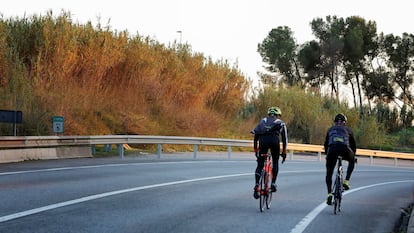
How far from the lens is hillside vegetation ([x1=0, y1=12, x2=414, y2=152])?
984 inches

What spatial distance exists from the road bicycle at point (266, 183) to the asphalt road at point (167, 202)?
0.67ft

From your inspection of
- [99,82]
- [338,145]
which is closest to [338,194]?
[338,145]

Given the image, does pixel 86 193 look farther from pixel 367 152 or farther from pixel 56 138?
pixel 367 152

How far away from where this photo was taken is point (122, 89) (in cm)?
3148

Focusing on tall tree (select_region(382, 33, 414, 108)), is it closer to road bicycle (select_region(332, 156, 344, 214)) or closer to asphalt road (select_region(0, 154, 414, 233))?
asphalt road (select_region(0, 154, 414, 233))

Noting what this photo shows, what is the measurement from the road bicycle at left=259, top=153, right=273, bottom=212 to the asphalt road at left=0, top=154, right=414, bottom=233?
0.67 feet

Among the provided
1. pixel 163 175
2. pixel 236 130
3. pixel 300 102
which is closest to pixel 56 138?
pixel 163 175

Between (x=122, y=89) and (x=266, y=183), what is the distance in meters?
20.6

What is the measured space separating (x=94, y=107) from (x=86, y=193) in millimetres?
15879

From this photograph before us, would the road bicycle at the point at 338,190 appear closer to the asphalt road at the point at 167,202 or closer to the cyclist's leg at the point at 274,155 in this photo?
the asphalt road at the point at 167,202

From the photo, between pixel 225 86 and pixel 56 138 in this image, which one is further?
pixel 225 86

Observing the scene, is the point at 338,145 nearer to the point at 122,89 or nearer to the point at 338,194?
the point at 338,194

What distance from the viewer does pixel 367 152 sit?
34969mm

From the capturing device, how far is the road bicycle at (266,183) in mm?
11417
